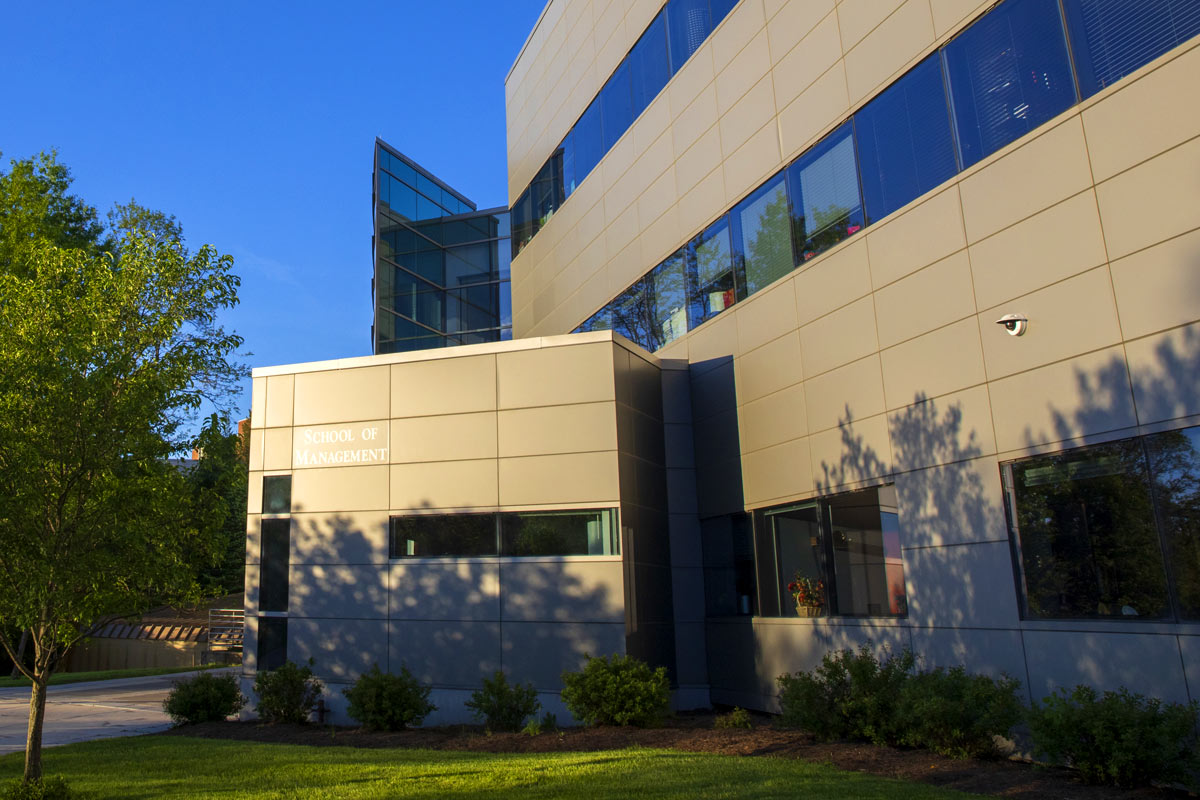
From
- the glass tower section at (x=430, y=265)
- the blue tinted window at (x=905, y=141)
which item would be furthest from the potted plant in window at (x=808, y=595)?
the glass tower section at (x=430, y=265)

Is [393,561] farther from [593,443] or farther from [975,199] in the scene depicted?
[975,199]

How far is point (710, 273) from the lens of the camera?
18703mm

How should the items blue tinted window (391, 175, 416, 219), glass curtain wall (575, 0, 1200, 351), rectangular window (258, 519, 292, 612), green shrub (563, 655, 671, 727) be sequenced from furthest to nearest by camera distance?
blue tinted window (391, 175, 416, 219)
rectangular window (258, 519, 292, 612)
green shrub (563, 655, 671, 727)
glass curtain wall (575, 0, 1200, 351)

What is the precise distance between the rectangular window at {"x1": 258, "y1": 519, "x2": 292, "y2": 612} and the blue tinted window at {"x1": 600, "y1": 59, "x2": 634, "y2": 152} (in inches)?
487

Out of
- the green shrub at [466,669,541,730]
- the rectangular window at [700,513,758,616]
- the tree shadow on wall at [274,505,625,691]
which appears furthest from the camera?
the rectangular window at [700,513,758,616]

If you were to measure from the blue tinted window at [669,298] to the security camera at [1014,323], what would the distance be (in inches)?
353

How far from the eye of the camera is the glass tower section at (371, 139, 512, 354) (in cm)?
3444

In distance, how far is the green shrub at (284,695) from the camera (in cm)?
1627

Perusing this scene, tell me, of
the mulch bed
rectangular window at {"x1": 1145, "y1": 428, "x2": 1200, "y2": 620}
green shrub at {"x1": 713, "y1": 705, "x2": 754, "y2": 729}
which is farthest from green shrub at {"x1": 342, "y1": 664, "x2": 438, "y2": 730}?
rectangular window at {"x1": 1145, "y1": 428, "x2": 1200, "y2": 620}

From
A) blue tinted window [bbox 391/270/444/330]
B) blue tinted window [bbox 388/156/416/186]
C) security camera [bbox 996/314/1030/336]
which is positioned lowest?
security camera [bbox 996/314/1030/336]

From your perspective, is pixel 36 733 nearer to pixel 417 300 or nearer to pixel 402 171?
pixel 417 300

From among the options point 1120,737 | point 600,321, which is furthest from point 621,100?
point 1120,737

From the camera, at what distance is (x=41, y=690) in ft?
34.4

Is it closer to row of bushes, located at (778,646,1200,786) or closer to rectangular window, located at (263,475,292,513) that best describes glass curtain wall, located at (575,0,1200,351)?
row of bushes, located at (778,646,1200,786)
